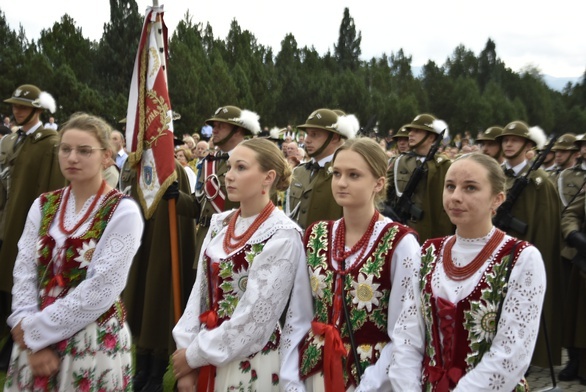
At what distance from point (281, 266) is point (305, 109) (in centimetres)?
5553

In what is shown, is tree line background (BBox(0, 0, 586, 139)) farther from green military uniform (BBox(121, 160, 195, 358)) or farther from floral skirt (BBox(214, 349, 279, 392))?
floral skirt (BBox(214, 349, 279, 392))

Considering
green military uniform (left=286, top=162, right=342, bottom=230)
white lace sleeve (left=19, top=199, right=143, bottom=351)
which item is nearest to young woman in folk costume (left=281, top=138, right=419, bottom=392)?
white lace sleeve (left=19, top=199, right=143, bottom=351)

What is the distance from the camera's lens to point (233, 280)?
3.35m

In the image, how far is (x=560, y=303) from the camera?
701 cm

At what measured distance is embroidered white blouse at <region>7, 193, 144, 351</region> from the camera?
10.8 feet

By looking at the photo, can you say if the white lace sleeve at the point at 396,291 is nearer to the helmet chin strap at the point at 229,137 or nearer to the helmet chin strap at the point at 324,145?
the helmet chin strap at the point at 324,145

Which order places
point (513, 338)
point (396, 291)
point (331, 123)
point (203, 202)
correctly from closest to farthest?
point (513, 338) → point (396, 291) → point (331, 123) → point (203, 202)

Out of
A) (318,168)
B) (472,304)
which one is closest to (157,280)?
(318,168)

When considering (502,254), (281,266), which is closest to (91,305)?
(281,266)

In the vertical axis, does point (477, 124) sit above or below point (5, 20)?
below

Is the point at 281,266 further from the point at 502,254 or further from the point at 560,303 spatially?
the point at 560,303

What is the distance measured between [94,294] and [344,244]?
1211mm

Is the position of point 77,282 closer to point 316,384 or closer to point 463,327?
point 316,384

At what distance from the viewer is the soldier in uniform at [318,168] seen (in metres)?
6.14
